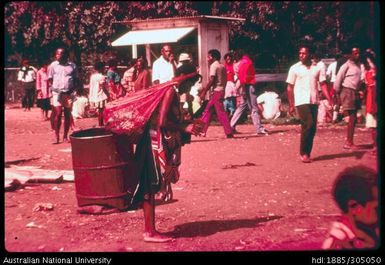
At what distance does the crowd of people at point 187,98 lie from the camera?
6.03m

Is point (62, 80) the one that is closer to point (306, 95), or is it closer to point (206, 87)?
point (206, 87)

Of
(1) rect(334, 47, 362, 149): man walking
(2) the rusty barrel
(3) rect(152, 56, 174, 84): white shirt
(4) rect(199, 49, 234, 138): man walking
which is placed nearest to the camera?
(2) the rusty barrel

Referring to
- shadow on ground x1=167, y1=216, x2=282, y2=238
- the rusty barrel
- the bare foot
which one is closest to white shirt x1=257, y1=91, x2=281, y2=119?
the rusty barrel

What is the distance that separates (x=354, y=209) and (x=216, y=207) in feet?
8.25

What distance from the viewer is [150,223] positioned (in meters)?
6.05

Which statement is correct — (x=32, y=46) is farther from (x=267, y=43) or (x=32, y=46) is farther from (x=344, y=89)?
(x=344, y=89)

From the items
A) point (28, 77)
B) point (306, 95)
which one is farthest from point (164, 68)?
point (28, 77)

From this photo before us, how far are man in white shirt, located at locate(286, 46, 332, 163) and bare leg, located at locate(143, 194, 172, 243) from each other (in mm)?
4597

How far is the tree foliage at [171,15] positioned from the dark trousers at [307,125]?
7.63 metres

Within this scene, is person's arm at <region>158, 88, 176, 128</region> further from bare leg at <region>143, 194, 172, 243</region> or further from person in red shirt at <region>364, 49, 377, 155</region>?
person in red shirt at <region>364, 49, 377, 155</region>

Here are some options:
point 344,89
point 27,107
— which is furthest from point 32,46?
point 344,89

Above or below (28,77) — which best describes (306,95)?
below

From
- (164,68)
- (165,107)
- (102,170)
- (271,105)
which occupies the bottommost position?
(271,105)

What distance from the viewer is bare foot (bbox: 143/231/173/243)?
6.03 m
